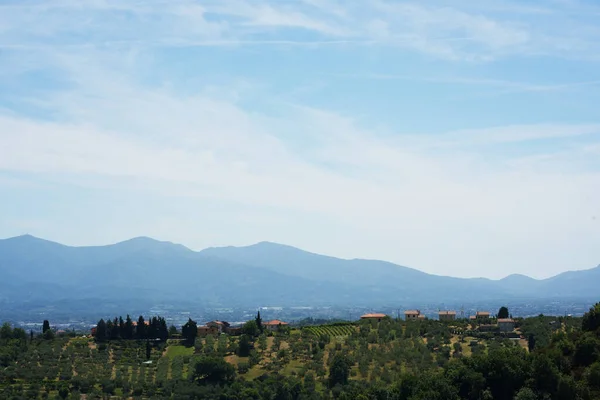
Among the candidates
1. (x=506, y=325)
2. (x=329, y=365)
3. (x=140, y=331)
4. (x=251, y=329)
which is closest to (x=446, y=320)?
(x=506, y=325)

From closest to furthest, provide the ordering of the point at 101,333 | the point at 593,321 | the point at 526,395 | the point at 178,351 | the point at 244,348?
the point at 526,395
the point at 593,321
the point at 244,348
the point at 178,351
the point at 101,333

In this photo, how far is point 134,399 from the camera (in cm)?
6719

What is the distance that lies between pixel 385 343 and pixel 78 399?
99.6 ft

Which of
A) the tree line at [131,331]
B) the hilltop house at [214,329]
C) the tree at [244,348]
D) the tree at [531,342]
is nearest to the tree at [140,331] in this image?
the tree line at [131,331]

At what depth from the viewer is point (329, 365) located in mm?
72250

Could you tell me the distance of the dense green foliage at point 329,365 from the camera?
54188 mm

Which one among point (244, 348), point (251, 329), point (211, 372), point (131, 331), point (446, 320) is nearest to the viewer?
point (211, 372)

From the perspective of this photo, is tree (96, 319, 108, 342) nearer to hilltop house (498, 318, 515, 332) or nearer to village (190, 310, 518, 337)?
village (190, 310, 518, 337)

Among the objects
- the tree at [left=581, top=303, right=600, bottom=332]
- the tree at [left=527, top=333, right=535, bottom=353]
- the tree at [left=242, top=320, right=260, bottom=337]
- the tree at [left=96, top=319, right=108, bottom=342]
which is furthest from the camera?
the tree at [left=96, top=319, right=108, bottom=342]

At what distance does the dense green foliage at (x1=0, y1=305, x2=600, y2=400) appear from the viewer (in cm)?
5419

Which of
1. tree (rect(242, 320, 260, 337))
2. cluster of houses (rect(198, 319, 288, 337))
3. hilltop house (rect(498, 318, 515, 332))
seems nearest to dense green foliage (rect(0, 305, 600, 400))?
tree (rect(242, 320, 260, 337))

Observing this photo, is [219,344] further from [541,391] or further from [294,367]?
[541,391]

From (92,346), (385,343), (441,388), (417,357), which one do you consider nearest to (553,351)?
(441,388)

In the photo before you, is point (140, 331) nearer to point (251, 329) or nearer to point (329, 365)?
point (251, 329)
